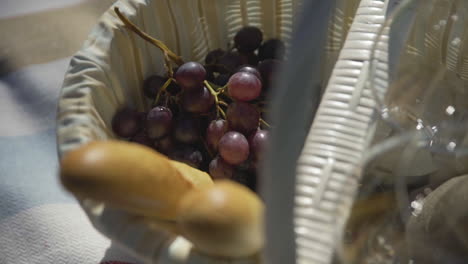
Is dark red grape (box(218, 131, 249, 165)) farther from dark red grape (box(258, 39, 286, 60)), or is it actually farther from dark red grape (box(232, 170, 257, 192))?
dark red grape (box(258, 39, 286, 60))

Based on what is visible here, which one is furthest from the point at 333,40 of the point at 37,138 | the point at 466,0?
the point at 37,138

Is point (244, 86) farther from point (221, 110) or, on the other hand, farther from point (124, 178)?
point (124, 178)

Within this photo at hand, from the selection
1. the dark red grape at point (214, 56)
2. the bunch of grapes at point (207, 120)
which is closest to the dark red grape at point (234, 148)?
the bunch of grapes at point (207, 120)

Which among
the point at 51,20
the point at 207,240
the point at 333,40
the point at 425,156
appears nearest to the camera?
the point at 207,240

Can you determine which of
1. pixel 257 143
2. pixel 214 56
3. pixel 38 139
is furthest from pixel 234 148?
pixel 38 139

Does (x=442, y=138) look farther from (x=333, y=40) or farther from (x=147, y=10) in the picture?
(x=147, y=10)

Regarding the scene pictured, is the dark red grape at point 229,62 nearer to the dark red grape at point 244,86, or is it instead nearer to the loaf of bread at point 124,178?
the dark red grape at point 244,86

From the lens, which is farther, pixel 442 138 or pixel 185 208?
pixel 442 138
